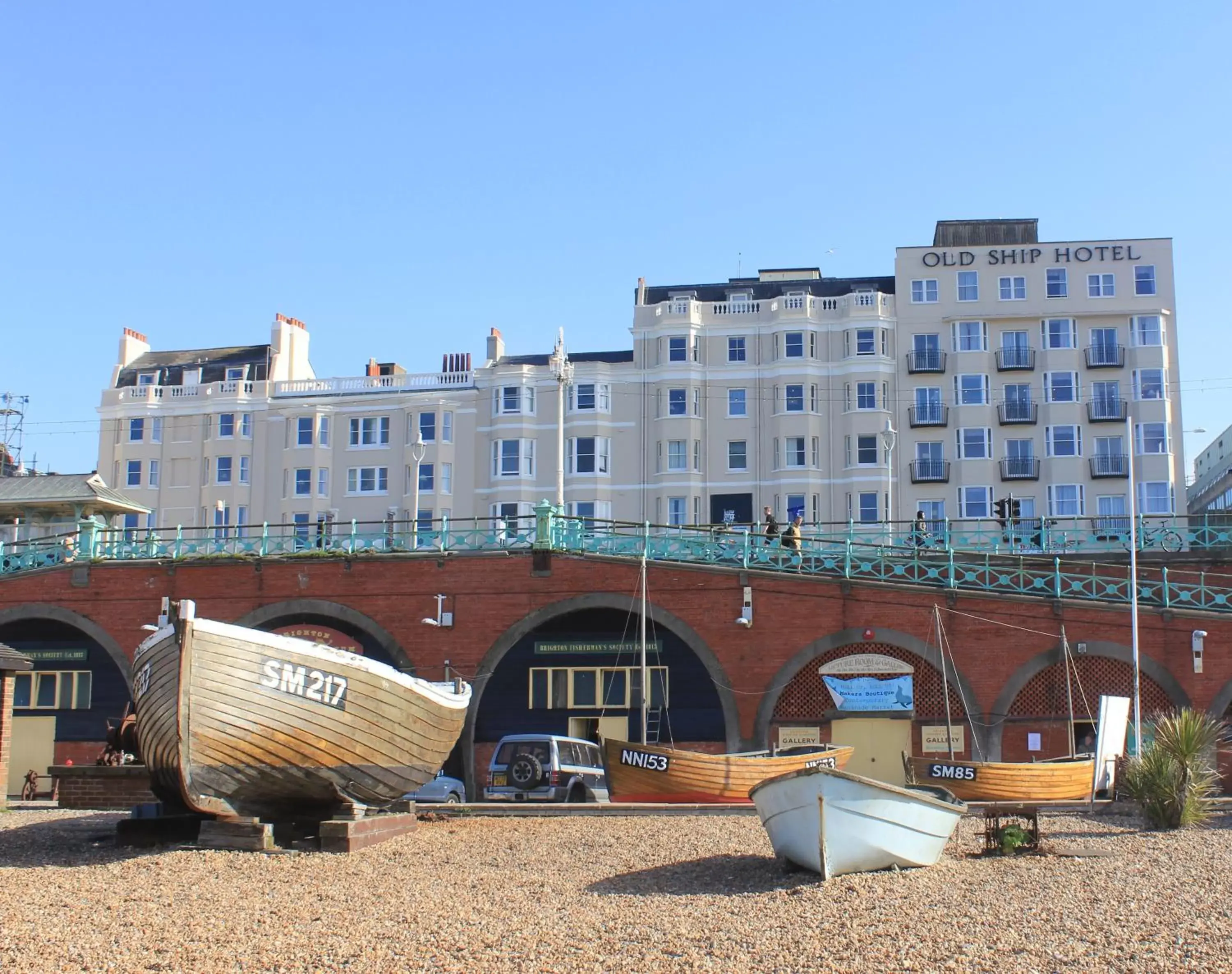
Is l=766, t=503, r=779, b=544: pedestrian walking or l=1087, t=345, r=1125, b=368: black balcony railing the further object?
l=1087, t=345, r=1125, b=368: black balcony railing

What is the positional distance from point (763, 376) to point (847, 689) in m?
28.4

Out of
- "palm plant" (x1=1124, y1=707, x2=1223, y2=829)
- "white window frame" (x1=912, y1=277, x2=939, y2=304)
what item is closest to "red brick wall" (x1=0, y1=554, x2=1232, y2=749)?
"palm plant" (x1=1124, y1=707, x2=1223, y2=829)

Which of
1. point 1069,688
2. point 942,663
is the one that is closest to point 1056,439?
point 942,663

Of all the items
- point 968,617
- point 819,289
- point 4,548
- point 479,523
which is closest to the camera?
point 968,617

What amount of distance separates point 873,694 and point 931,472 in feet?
88.5

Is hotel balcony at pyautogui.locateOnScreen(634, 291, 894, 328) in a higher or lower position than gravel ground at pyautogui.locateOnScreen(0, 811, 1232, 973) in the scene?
higher

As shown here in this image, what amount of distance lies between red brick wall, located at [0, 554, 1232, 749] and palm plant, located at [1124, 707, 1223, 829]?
9.77 metres

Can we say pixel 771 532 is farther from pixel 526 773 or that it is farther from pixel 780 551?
pixel 526 773

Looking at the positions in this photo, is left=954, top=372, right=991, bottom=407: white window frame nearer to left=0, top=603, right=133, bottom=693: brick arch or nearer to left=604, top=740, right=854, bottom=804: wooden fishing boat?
left=604, top=740, right=854, bottom=804: wooden fishing boat

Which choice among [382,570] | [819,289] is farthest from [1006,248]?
[382,570]

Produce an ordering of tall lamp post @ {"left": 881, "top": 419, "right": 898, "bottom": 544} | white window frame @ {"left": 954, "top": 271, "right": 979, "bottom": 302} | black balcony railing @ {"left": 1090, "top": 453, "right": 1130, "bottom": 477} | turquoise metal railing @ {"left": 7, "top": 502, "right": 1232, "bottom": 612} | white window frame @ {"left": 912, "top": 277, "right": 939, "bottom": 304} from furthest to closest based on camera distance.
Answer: white window frame @ {"left": 912, "top": 277, "right": 939, "bottom": 304}
white window frame @ {"left": 954, "top": 271, "right": 979, "bottom": 302}
black balcony railing @ {"left": 1090, "top": 453, "right": 1130, "bottom": 477}
tall lamp post @ {"left": 881, "top": 419, "right": 898, "bottom": 544}
turquoise metal railing @ {"left": 7, "top": 502, "right": 1232, "bottom": 612}

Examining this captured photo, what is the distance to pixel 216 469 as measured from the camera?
199 feet

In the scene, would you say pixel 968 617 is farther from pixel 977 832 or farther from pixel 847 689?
pixel 977 832

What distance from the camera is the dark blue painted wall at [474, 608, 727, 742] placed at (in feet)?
98.3
